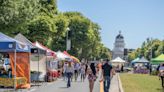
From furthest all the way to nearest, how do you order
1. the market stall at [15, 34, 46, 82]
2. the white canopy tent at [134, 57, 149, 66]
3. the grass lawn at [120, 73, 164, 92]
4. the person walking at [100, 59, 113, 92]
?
the white canopy tent at [134, 57, 149, 66], the market stall at [15, 34, 46, 82], the grass lawn at [120, 73, 164, 92], the person walking at [100, 59, 113, 92]

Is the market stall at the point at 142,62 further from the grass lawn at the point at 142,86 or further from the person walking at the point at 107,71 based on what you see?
the person walking at the point at 107,71

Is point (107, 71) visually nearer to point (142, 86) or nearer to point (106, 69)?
point (106, 69)

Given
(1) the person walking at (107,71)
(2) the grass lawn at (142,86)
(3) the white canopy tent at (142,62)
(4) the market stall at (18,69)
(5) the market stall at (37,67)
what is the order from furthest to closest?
(3) the white canopy tent at (142,62) < (5) the market stall at (37,67) < (2) the grass lawn at (142,86) < (4) the market stall at (18,69) < (1) the person walking at (107,71)

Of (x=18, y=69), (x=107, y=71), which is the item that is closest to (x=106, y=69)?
(x=107, y=71)

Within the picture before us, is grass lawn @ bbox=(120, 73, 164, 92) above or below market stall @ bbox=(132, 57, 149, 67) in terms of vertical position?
below

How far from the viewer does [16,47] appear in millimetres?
Result: 26156

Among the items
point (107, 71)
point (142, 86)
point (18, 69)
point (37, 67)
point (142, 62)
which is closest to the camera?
point (107, 71)

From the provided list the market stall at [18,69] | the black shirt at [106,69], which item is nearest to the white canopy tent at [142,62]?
the market stall at [18,69]

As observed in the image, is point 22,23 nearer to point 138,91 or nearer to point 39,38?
point 138,91

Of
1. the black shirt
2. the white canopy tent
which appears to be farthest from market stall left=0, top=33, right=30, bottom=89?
the white canopy tent

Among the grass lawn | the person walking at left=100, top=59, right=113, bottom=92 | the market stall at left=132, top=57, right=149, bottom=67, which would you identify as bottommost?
the grass lawn

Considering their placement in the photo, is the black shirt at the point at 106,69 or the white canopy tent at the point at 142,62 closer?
the black shirt at the point at 106,69

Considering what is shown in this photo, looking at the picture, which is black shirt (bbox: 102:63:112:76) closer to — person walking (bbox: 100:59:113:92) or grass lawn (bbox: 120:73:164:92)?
person walking (bbox: 100:59:113:92)

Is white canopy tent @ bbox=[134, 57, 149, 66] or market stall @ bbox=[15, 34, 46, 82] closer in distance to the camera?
market stall @ bbox=[15, 34, 46, 82]
